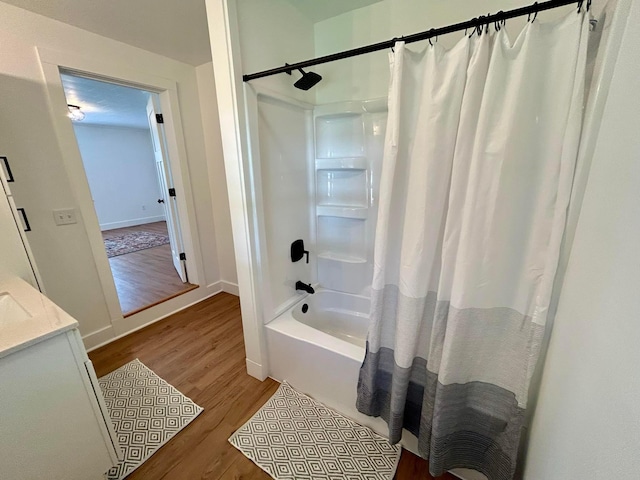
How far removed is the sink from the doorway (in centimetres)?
125

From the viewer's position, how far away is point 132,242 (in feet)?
16.1

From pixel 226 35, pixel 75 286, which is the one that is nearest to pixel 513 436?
pixel 226 35

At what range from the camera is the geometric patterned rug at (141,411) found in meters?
1.29

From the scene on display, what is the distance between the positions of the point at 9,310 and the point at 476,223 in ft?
6.62

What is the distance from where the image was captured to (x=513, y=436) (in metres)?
0.95

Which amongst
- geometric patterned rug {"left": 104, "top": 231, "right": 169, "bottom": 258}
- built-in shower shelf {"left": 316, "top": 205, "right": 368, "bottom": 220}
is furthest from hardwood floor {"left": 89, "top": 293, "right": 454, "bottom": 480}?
geometric patterned rug {"left": 104, "top": 231, "right": 169, "bottom": 258}

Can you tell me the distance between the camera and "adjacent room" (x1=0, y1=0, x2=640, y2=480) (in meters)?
0.72

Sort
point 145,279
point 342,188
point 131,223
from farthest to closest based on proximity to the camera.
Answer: point 131,223, point 145,279, point 342,188

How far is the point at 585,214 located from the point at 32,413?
192 centimetres

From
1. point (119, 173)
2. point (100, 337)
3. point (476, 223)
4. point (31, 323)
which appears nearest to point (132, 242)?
point (119, 173)

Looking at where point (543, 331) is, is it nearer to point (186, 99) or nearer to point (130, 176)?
point (186, 99)

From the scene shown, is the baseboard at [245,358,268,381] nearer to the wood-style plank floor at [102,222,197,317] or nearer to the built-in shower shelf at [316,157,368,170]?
the wood-style plank floor at [102,222,197,317]

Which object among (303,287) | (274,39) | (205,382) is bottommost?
(205,382)

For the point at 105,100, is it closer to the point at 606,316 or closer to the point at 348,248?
the point at 348,248
